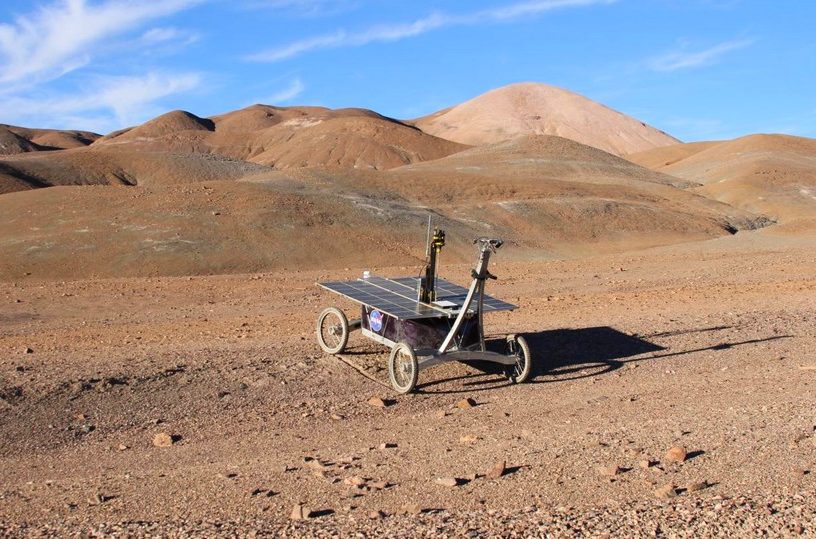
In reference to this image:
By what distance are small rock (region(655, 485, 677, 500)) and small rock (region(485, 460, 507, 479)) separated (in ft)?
3.65

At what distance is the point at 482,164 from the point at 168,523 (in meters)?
57.5

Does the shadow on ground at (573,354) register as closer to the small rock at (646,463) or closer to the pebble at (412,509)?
the small rock at (646,463)

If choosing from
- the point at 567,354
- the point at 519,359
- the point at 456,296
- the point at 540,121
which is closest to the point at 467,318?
the point at 519,359

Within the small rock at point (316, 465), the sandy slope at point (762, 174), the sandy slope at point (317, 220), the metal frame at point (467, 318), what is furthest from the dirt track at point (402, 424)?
the sandy slope at point (762, 174)

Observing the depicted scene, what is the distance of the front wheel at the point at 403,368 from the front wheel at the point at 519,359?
1.20 m

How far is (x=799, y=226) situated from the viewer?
1395 inches

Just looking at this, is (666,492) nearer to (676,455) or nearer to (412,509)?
(676,455)

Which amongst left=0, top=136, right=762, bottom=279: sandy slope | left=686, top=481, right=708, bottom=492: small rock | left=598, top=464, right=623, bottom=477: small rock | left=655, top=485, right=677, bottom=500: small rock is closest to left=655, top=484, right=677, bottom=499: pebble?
left=655, top=485, right=677, bottom=500: small rock

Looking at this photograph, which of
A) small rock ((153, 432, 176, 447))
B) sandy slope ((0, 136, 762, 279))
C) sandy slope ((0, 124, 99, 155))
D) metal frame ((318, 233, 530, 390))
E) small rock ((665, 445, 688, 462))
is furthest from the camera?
sandy slope ((0, 124, 99, 155))

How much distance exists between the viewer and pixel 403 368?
934cm

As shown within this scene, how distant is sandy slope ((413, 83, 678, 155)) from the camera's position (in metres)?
156

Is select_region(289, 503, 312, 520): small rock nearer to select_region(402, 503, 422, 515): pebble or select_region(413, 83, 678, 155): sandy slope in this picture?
select_region(402, 503, 422, 515): pebble

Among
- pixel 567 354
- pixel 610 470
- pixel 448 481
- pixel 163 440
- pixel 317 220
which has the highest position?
pixel 317 220

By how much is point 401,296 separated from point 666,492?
544 cm
